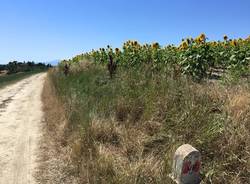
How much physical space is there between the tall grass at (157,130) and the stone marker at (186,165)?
11.7 inches

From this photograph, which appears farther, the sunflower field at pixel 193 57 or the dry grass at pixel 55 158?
the sunflower field at pixel 193 57

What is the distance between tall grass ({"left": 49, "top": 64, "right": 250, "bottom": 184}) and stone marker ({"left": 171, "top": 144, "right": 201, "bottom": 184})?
0.30m

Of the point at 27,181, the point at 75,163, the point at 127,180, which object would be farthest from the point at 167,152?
the point at 27,181

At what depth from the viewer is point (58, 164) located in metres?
6.67

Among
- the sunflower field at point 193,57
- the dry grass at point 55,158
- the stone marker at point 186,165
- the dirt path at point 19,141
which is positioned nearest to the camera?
the stone marker at point 186,165

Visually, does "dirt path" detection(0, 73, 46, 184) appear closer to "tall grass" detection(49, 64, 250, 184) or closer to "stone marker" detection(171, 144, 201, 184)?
"tall grass" detection(49, 64, 250, 184)

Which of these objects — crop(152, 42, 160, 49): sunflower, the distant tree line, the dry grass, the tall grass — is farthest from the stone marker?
the distant tree line

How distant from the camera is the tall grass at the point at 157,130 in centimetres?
482

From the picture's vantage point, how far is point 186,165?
13.6 ft

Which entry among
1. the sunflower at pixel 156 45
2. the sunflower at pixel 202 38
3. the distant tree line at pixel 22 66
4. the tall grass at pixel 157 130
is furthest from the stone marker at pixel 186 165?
the distant tree line at pixel 22 66

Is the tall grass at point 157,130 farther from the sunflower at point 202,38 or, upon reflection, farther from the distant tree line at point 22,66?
the distant tree line at point 22,66

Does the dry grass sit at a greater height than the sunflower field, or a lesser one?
lesser

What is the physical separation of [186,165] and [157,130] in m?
2.07

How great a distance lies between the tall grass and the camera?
4816mm
